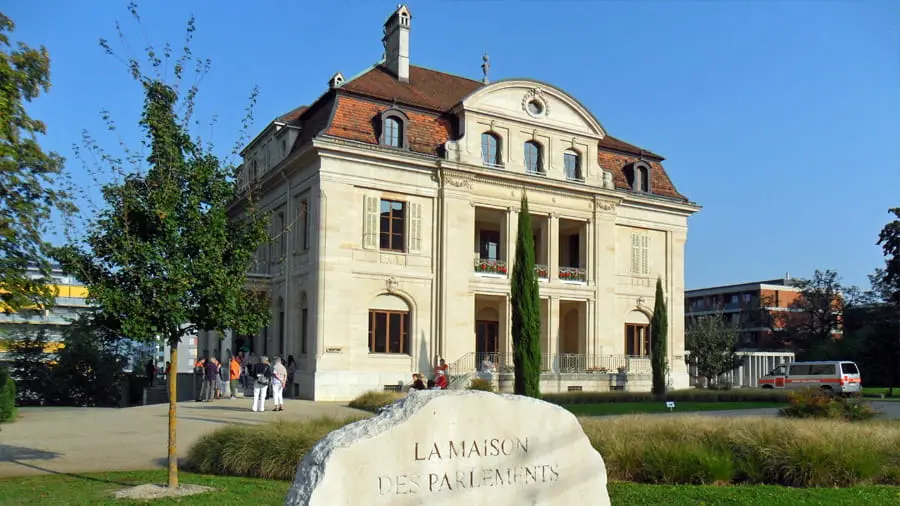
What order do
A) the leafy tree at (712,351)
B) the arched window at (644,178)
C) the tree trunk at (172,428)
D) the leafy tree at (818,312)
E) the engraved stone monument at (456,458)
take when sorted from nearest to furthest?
the engraved stone monument at (456,458)
the tree trunk at (172,428)
the arched window at (644,178)
the leafy tree at (712,351)
the leafy tree at (818,312)

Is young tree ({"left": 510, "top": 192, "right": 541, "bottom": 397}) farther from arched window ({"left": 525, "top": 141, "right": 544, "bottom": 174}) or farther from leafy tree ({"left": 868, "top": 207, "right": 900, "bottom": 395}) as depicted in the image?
leafy tree ({"left": 868, "top": 207, "right": 900, "bottom": 395})

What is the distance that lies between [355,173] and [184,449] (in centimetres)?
1789

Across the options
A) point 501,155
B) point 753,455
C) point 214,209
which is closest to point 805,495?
point 753,455

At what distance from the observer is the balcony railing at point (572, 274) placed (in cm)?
3653

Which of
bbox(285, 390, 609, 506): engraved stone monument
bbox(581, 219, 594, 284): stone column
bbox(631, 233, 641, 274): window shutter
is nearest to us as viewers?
bbox(285, 390, 609, 506): engraved stone monument

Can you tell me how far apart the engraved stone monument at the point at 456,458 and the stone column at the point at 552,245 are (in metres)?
29.8

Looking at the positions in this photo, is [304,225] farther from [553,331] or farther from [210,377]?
[553,331]

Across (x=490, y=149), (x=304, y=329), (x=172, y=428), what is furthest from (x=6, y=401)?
(x=490, y=149)

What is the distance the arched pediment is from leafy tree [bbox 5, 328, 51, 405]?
73.9 ft

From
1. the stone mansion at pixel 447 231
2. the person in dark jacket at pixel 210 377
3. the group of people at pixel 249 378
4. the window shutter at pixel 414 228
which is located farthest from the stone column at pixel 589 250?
the person in dark jacket at pixel 210 377

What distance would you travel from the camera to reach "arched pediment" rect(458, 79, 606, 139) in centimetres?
3388

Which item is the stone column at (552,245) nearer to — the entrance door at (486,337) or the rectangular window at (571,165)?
the rectangular window at (571,165)

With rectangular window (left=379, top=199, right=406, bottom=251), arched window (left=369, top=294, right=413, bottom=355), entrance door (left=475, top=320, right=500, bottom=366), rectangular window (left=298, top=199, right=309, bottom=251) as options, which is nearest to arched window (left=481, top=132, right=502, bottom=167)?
rectangular window (left=379, top=199, right=406, bottom=251)

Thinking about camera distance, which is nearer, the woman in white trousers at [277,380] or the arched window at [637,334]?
the woman in white trousers at [277,380]
